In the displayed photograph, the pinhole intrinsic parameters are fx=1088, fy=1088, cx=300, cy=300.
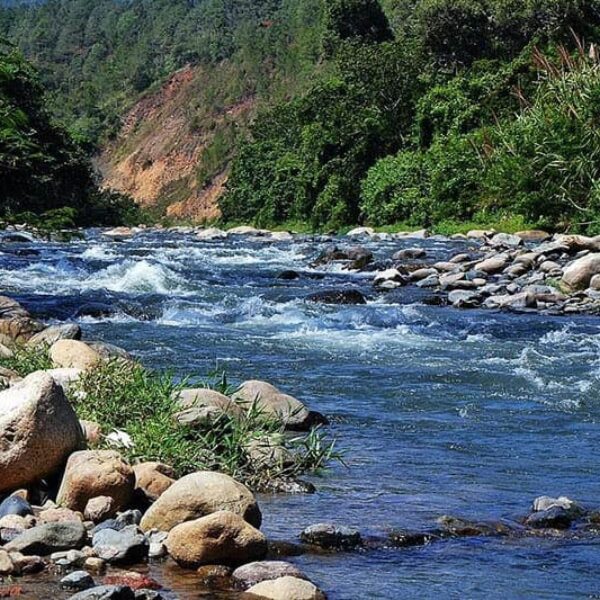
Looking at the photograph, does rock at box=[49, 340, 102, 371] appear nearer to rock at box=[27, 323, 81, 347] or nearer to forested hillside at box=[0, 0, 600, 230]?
rock at box=[27, 323, 81, 347]

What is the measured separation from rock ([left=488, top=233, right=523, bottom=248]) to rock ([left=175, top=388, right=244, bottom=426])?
15892mm

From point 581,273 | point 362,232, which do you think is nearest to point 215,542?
point 581,273

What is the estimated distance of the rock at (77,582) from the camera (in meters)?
4.06

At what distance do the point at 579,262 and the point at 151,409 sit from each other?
10.8 meters

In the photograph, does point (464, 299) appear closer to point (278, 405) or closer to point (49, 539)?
point (278, 405)

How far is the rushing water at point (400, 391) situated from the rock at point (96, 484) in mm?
684

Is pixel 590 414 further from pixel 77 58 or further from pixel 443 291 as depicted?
pixel 77 58

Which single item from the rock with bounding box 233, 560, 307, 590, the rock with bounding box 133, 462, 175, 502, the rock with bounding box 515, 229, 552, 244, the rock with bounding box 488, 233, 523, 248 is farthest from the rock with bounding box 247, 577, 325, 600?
the rock with bounding box 515, 229, 552, 244

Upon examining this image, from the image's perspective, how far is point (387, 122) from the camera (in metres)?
40.9

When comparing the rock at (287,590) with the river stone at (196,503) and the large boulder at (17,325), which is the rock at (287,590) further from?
the large boulder at (17,325)

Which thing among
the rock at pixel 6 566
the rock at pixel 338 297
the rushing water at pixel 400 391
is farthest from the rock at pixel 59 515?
the rock at pixel 338 297

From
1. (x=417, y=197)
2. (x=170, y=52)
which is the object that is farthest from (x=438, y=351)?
(x=170, y=52)

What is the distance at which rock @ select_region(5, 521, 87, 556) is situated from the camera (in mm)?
4387

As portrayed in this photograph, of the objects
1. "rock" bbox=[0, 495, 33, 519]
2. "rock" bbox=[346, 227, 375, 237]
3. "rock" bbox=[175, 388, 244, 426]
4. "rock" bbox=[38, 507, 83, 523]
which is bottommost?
"rock" bbox=[346, 227, 375, 237]
